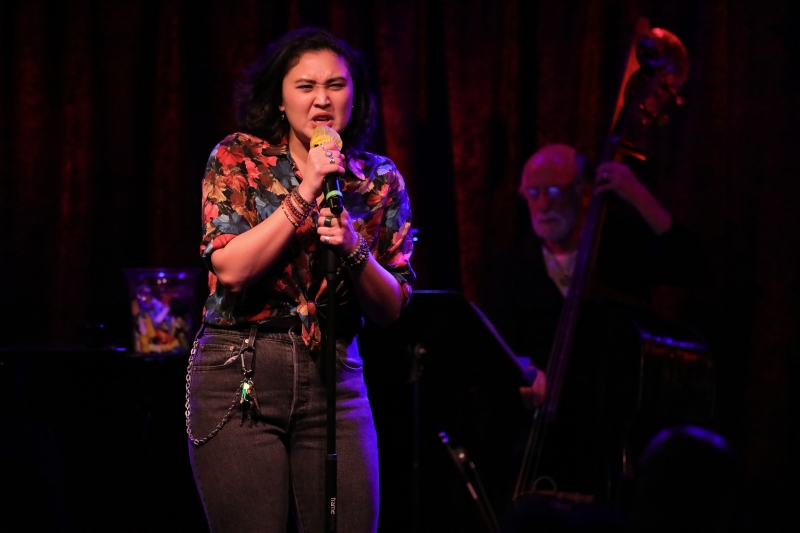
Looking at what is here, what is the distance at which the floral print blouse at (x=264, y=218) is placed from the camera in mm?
1771

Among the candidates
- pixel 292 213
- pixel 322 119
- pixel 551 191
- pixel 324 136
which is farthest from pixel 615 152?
pixel 292 213

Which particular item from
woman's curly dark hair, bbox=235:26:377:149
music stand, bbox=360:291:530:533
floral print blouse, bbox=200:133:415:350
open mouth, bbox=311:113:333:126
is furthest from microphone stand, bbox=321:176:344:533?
music stand, bbox=360:291:530:533

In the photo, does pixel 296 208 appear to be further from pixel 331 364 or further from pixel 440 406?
pixel 440 406

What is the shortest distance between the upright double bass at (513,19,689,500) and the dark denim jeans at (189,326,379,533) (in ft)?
2.80

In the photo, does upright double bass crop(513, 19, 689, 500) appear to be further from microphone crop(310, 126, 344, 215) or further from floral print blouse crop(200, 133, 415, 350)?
microphone crop(310, 126, 344, 215)

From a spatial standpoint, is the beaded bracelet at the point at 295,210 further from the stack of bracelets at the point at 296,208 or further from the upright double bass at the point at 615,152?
the upright double bass at the point at 615,152

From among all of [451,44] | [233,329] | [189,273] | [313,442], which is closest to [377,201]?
[233,329]

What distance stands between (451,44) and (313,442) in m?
2.12

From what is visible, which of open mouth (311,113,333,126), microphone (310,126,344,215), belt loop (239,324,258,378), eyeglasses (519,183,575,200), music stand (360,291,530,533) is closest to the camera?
microphone (310,126,344,215)

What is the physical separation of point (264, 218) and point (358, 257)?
234 mm

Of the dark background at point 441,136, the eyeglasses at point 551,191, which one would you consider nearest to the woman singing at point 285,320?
the eyeglasses at point 551,191

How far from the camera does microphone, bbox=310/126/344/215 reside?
1.63 metres

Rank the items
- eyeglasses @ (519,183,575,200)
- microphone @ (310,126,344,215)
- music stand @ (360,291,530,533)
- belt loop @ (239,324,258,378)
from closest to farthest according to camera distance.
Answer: microphone @ (310,126,344,215) < belt loop @ (239,324,258,378) < music stand @ (360,291,530,533) < eyeglasses @ (519,183,575,200)

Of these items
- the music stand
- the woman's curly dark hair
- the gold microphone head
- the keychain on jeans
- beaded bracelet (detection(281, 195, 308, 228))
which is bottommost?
the music stand
